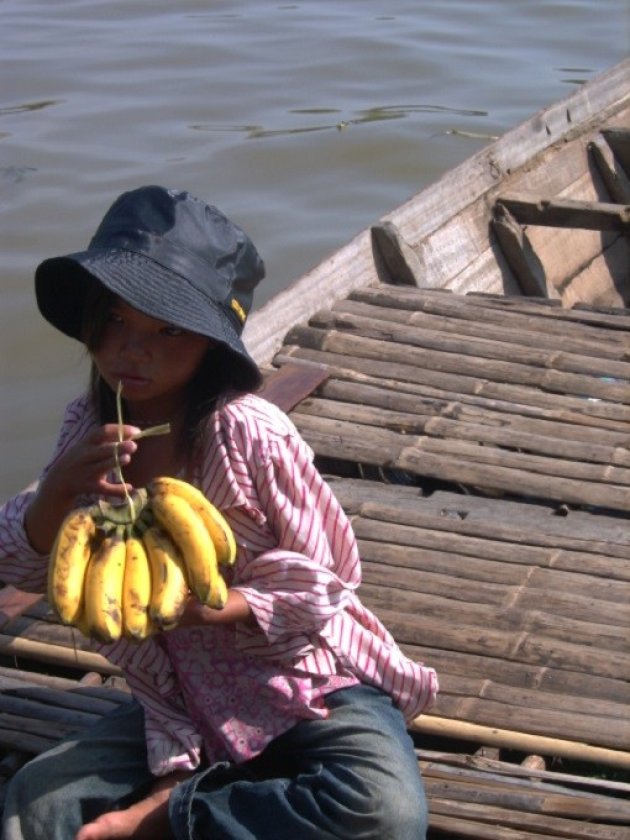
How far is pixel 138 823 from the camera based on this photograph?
266 centimetres

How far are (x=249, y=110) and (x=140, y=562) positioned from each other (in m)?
9.27

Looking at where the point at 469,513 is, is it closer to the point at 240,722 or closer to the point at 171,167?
the point at 240,722

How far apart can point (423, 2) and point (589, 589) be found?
1127 centimetres

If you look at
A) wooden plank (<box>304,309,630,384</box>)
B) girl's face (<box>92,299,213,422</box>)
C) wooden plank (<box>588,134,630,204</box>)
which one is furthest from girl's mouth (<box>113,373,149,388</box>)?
wooden plank (<box>588,134,630,204</box>)

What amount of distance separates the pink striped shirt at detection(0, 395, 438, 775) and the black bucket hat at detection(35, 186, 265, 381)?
0.18 metres

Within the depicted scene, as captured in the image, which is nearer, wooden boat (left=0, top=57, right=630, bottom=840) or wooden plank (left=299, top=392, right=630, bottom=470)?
wooden boat (left=0, top=57, right=630, bottom=840)

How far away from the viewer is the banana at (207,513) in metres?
2.45

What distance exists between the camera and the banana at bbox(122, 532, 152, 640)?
2.34m

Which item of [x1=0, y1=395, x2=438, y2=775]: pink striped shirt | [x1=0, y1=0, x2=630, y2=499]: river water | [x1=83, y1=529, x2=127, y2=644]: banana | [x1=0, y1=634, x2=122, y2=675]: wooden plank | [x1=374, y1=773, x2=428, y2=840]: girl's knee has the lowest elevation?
[x1=0, y1=0, x2=630, y2=499]: river water

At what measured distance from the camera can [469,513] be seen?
13.5ft

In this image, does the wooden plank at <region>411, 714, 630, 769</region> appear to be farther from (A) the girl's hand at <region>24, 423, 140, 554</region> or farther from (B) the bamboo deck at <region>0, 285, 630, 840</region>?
(A) the girl's hand at <region>24, 423, 140, 554</region>

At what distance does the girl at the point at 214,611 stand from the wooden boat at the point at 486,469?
31 centimetres

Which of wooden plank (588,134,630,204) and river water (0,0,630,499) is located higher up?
wooden plank (588,134,630,204)

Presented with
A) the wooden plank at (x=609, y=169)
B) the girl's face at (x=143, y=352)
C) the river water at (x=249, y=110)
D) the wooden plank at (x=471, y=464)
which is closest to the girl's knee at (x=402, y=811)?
the girl's face at (x=143, y=352)
